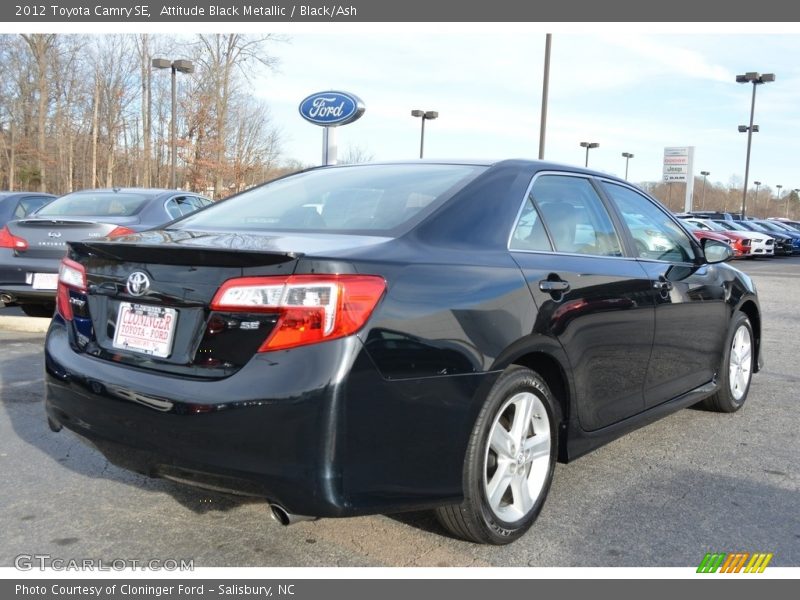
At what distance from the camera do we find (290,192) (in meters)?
3.71

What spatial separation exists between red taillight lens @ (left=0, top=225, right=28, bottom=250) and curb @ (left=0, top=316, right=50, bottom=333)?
0.74 meters

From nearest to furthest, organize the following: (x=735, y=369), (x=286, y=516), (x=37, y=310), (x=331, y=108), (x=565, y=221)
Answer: (x=286, y=516), (x=565, y=221), (x=735, y=369), (x=37, y=310), (x=331, y=108)

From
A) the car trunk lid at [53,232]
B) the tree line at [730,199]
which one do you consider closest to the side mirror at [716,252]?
the car trunk lid at [53,232]

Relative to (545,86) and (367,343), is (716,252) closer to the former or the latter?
(367,343)

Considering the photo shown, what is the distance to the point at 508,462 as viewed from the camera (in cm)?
304

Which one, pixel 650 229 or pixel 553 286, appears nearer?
pixel 553 286

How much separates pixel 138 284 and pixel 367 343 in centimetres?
90

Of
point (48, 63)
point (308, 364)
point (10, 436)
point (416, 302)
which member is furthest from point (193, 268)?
point (48, 63)

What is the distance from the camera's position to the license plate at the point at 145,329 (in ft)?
8.46

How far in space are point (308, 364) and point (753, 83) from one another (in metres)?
48.0

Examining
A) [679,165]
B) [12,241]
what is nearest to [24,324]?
[12,241]

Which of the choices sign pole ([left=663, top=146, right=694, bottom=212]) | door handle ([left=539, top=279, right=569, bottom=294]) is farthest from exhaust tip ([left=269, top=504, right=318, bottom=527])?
sign pole ([left=663, top=146, right=694, bottom=212])

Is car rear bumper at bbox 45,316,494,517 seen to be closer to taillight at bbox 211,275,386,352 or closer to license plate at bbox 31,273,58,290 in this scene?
taillight at bbox 211,275,386,352

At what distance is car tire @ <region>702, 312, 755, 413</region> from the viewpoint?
5.01 metres
